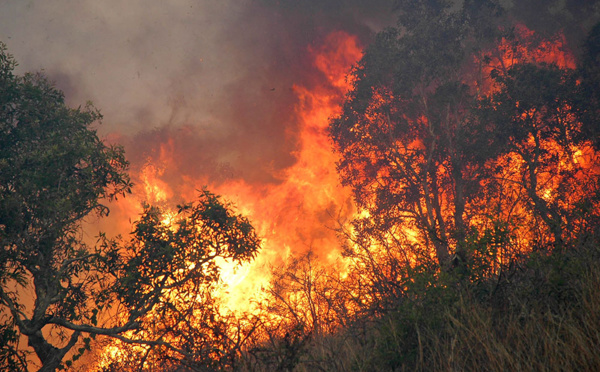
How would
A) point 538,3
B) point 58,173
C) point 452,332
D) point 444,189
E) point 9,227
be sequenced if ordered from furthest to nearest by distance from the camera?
point 538,3, point 444,189, point 58,173, point 9,227, point 452,332

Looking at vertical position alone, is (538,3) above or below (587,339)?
above

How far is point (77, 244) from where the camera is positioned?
12.6m

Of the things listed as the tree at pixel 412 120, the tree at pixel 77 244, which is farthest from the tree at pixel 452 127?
the tree at pixel 77 244

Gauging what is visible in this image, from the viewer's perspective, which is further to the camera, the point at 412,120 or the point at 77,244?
the point at 412,120

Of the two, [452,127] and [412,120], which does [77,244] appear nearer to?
[412,120]

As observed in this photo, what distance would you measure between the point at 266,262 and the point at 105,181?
26276 millimetres

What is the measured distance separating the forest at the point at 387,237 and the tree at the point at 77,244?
0.23 ft

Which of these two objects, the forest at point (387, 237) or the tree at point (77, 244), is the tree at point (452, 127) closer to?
the forest at point (387, 237)

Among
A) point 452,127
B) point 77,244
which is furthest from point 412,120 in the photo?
point 77,244

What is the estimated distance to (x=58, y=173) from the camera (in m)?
11.9

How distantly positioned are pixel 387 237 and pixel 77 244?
13.2m

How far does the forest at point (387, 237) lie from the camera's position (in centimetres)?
594

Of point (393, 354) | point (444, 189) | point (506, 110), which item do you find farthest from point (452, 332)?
point (444, 189)

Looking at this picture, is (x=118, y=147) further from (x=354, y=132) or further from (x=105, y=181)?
(x=354, y=132)
